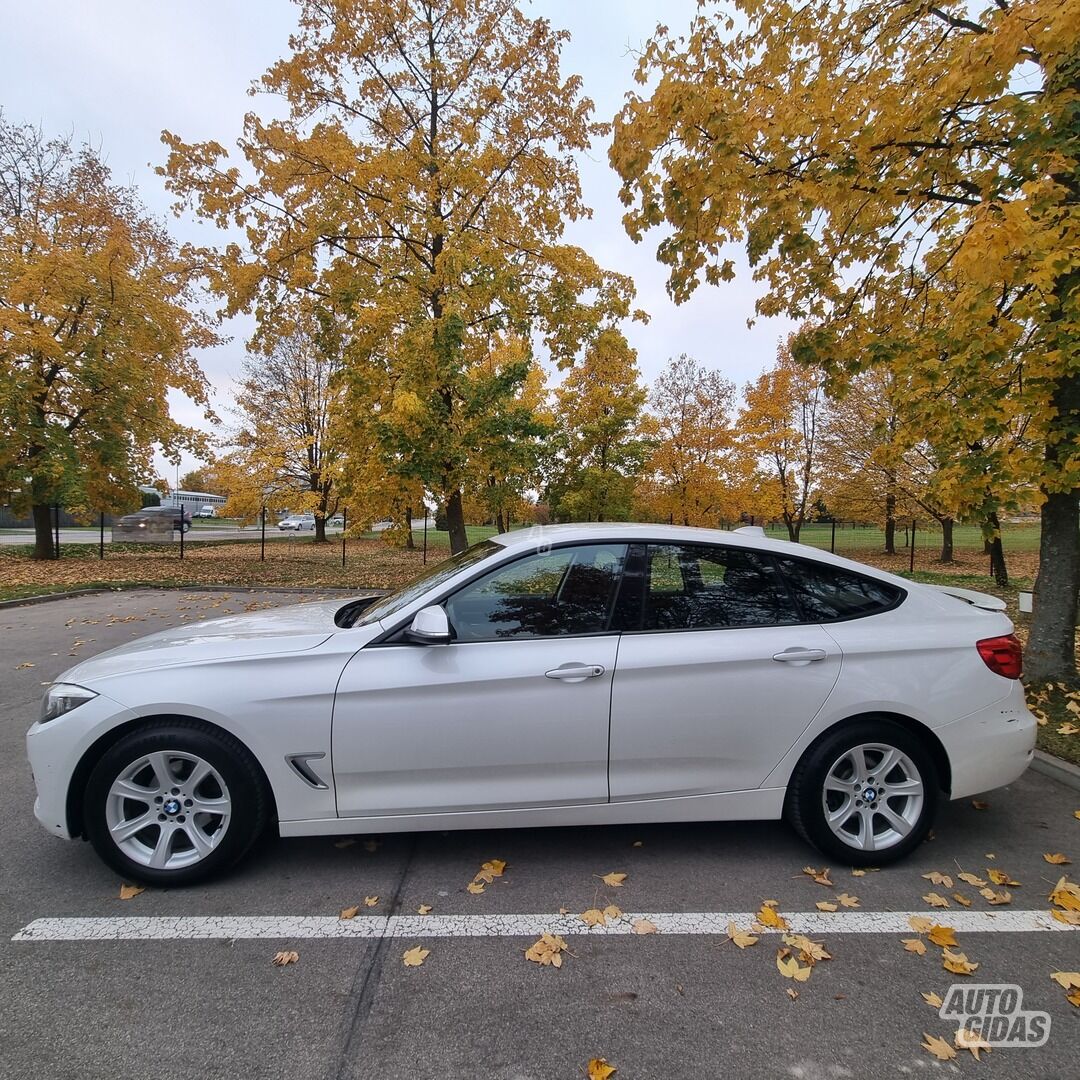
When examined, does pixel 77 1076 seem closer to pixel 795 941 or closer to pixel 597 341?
pixel 795 941

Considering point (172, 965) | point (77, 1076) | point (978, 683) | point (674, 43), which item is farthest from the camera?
point (674, 43)

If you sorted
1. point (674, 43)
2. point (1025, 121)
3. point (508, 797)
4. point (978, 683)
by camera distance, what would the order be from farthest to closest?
point (674, 43), point (1025, 121), point (978, 683), point (508, 797)

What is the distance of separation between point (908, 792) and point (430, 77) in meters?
12.8

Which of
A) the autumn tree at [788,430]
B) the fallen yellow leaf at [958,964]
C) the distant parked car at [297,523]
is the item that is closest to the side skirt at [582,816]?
the fallen yellow leaf at [958,964]

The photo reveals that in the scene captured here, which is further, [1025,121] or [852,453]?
[852,453]

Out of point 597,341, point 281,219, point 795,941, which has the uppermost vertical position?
point 281,219


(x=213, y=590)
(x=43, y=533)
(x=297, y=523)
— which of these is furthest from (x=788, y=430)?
(x=297, y=523)

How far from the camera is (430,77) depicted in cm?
1073

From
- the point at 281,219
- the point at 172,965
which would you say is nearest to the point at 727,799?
the point at 172,965

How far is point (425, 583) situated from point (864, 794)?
2.34 m

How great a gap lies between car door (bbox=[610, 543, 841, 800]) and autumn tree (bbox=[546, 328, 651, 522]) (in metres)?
11.8

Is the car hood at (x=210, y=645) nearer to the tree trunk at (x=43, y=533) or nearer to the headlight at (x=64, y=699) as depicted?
the headlight at (x=64, y=699)

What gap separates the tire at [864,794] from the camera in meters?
2.79

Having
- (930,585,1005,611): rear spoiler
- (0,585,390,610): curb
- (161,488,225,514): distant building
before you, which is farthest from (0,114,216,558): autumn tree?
(161,488,225,514): distant building
